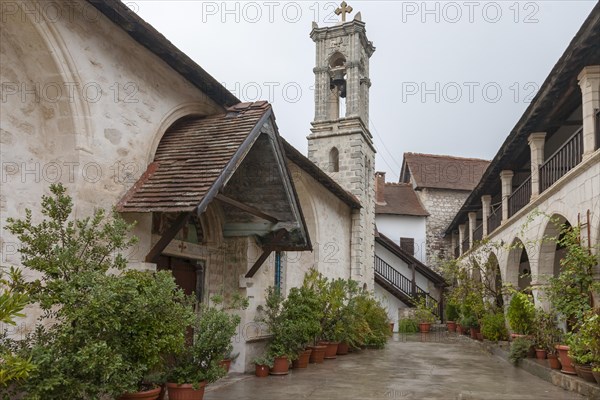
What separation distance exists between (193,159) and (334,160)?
13248 mm

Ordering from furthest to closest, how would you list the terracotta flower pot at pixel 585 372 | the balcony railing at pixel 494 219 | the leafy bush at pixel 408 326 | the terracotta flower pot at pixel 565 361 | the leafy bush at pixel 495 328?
the leafy bush at pixel 408 326 < the balcony railing at pixel 494 219 < the leafy bush at pixel 495 328 < the terracotta flower pot at pixel 565 361 < the terracotta flower pot at pixel 585 372

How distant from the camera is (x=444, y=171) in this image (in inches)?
1226

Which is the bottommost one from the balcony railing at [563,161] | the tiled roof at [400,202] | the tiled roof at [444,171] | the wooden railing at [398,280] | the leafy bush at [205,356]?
the leafy bush at [205,356]

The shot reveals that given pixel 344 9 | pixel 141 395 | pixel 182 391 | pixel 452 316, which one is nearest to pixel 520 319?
pixel 182 391

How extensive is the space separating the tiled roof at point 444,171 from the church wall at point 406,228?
6.83ft

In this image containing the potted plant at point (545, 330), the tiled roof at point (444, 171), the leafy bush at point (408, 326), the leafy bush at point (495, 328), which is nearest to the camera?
the potted plant at point (545, 330)

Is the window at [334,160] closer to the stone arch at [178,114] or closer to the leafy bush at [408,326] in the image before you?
the leafy bush at [408,326]

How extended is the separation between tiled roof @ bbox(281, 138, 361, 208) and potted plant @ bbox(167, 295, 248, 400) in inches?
190

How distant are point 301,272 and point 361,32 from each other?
32.1 ft

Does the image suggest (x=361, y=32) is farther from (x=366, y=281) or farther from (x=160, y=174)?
(x=160, y=174)

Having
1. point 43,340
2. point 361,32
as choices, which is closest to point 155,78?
point 43,340

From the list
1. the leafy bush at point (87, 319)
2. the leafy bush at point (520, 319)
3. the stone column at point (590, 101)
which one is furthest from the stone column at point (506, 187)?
the leafy bush at point (87, 319)

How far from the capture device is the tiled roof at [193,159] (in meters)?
6.39

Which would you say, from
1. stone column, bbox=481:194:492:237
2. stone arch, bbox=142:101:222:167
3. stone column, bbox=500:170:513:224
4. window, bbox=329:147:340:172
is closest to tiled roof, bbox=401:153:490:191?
stone column, bbox=481:194:492:237
